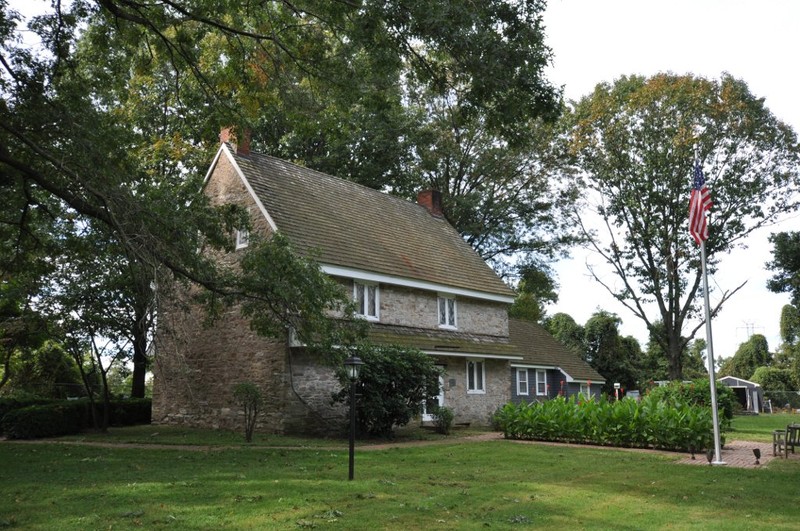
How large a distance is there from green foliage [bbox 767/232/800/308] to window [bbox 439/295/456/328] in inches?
680

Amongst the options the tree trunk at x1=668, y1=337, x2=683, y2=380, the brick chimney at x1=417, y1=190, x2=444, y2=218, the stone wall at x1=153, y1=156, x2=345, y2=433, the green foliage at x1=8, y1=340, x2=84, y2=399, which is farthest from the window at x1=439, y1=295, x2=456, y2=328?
the green foliage at x1=8, y1=340, x2=84, y2=399

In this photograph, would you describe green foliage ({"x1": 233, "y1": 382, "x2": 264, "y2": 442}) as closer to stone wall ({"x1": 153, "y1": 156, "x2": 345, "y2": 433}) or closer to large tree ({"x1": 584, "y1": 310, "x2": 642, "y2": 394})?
stone wall ({"x1": 153, "y1": 156, "x2": 345, "y2": 433})

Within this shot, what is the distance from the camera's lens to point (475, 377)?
2719 cm

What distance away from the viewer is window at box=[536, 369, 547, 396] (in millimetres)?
36188

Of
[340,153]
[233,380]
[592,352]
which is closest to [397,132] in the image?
[340,153]

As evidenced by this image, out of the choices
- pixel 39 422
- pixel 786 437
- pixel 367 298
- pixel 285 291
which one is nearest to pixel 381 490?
pixel 285 291

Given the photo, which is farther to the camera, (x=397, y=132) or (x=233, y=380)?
(x=397, y=132)

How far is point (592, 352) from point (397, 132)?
2191 centimetres

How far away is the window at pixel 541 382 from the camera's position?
36188 mm

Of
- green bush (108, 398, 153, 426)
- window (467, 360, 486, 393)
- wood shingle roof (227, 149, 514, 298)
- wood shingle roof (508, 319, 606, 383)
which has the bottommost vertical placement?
green bush (108, 398, 153, 426)

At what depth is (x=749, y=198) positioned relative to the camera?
32.2m

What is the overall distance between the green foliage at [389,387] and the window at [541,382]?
16.7 m

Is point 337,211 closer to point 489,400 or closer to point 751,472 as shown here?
point 489,400

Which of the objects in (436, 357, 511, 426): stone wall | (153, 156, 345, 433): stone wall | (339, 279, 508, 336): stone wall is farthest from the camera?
(436, 357, 511, 426): stone wall
